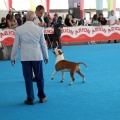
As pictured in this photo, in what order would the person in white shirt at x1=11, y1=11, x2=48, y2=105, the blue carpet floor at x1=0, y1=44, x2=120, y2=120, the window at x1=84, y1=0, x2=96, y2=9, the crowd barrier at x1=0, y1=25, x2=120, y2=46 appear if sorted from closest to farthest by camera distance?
the blue carpet floor at x1=0, y1=44, x2=120, y2=120 < the person in white shirt at x1=11, y1=11, x2=48, y2=105 < the crowd barrier at x1=0, y1=25, x2=120, y2=46 < the window at x1=84, y1=0, x2=96, y2=9

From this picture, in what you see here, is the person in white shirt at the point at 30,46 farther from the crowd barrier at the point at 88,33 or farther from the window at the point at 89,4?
the window at the point at 89,4

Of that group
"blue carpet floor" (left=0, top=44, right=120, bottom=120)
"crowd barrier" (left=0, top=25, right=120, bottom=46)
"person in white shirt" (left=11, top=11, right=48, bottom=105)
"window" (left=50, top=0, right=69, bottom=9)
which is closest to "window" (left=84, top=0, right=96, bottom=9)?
"window" (left=50, top=0, right=69, bottom=9)

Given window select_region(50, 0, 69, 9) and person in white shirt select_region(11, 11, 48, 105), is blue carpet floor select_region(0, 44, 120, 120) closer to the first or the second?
person in white shirt select_region(11, 11, 48, 105)

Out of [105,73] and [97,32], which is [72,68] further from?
[97,32]

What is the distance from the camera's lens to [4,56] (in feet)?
33.6

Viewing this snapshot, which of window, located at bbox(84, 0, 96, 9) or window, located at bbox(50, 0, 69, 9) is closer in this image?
window, located at bbox(50, 0, 69, 9)

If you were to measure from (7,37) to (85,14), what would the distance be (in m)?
17.2

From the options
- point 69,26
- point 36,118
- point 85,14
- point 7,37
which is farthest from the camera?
point 85,14

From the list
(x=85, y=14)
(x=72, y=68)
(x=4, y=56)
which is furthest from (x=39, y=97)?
(x=85, y=14)

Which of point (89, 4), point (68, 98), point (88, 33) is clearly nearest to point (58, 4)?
point (89, 4)

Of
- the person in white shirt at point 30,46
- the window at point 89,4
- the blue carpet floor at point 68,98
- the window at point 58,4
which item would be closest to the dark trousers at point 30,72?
the person in white shirt at point 30,46

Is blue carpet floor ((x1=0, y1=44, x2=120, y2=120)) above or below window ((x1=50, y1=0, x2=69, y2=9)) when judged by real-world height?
below

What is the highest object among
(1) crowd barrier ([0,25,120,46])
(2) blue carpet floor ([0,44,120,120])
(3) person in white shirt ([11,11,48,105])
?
(3) person in white shirt ([11,11,48,105])

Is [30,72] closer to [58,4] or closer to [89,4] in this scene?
[58,4]
